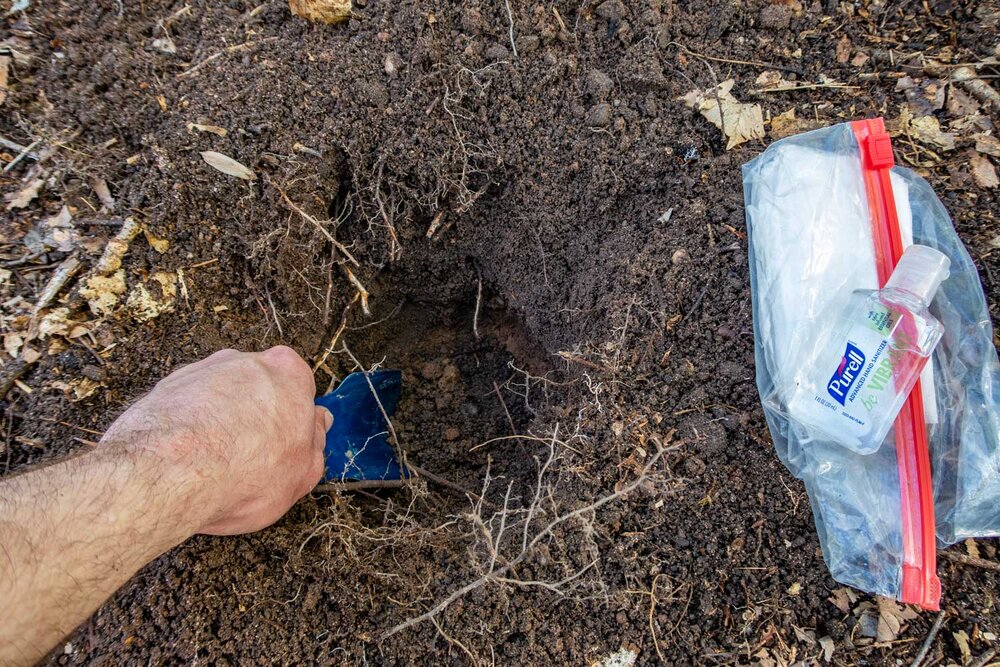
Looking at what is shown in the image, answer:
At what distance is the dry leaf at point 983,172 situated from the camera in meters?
1.42

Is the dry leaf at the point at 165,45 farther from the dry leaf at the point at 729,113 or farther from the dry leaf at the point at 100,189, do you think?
the dry leaf at the point at 729,113

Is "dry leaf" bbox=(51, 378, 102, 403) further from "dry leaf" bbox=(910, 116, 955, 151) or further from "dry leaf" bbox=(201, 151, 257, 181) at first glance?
"dry leaf" bbox=(910, 116, 955, 151)

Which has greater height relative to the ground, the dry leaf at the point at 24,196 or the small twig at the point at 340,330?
the dry leaf at the point at 24,196

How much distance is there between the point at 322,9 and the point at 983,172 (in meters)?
1.63

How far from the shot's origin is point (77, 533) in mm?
1079

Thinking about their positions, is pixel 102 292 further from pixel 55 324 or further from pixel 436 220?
pixel 436 220

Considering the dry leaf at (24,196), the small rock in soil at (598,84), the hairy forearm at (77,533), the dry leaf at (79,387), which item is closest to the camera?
the hairy forearm at (77,533)

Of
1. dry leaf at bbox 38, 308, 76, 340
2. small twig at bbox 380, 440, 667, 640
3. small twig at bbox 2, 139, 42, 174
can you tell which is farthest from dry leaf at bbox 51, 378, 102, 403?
small twig at bbox 380, 440, 667, 640

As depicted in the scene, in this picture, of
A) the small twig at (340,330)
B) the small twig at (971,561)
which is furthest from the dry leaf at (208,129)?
the small twig at (971,561)

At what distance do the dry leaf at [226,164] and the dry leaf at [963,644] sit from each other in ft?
5.92

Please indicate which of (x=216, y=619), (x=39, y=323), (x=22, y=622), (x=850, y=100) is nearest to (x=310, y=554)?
(x=216, y=619)

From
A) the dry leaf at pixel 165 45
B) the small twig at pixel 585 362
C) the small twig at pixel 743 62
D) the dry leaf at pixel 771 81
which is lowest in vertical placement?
the small twig at pixel 585 362

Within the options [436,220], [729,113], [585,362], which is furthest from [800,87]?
[436,220]

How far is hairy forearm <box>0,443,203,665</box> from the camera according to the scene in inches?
40.3
